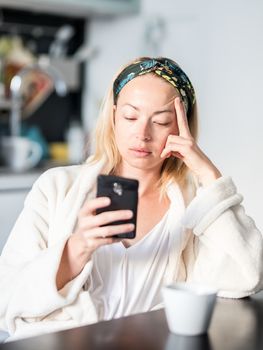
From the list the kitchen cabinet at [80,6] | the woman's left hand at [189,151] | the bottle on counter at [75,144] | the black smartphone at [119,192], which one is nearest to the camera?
the black smartphone at [119,192]

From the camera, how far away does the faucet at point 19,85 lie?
3.53 meters

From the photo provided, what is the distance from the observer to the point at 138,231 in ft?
5.05

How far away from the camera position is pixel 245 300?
1.34 m

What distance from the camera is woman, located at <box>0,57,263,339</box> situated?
1.32 m

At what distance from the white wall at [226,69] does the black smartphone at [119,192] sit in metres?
1.87

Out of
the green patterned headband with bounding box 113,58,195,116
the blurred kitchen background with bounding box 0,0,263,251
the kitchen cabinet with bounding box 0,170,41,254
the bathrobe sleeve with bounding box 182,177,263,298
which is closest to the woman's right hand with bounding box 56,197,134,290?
the bathrobe sleeve with bounding box 182,177,263,298

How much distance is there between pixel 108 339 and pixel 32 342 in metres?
0.12

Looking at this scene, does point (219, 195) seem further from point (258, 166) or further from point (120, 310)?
point (258, 166)

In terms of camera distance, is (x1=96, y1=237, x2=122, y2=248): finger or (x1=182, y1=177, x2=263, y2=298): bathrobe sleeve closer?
(x1=96, y1=237, x2=122, y2=248): finger

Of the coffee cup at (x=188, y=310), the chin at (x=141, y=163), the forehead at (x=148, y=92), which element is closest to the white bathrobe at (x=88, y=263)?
the chin at (x=141, y=163)

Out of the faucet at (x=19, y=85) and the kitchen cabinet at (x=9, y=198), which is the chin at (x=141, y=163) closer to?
the kitchen cabinet at (x=9, y=198)

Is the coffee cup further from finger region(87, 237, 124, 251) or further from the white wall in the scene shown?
the white wall

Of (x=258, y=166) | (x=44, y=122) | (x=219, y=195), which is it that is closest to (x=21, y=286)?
(x=219, y=195)

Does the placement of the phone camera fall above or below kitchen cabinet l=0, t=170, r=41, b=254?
above
